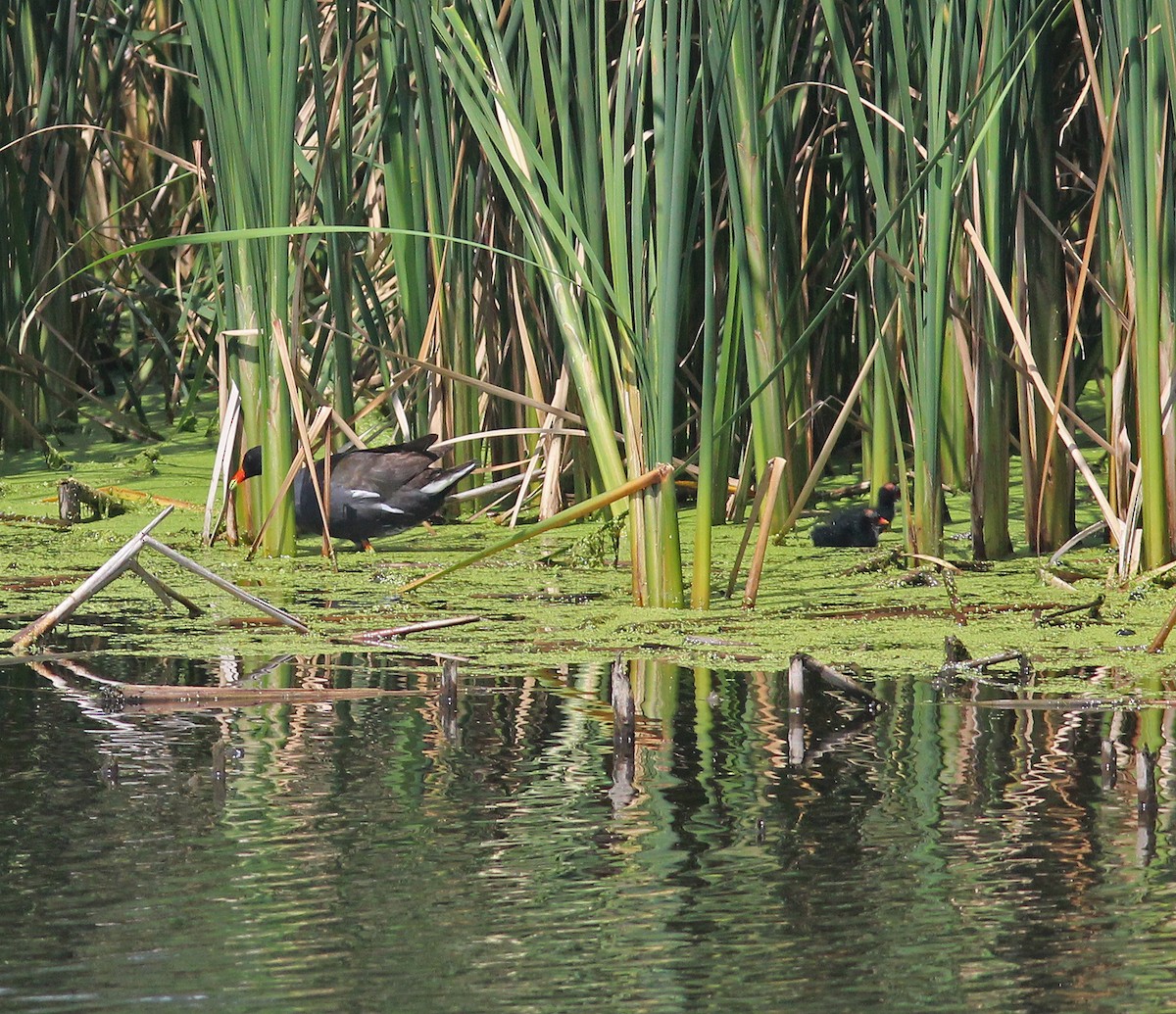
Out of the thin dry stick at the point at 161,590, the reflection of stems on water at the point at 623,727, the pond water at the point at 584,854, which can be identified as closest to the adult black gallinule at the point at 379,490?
the thin dry stick at the point at 161,590

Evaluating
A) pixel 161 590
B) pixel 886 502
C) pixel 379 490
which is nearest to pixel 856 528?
pixel 886 502

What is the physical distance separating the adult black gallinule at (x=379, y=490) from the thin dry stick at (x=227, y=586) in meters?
1.06

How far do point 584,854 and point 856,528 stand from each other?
2596mm

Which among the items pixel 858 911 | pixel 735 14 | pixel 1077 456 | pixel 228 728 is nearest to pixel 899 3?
pixel 735 14

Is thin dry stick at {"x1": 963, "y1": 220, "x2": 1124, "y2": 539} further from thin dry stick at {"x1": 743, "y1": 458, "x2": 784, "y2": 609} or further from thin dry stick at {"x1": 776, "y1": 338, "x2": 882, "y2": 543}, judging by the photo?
thin dry stick at {"x1": 743, "y1": 458, "x2": 784, "y2": 609}

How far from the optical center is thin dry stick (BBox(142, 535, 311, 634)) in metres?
3.35

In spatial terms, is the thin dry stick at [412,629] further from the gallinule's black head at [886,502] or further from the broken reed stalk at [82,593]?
the gallinule's black head at [886,502]

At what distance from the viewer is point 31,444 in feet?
21.1

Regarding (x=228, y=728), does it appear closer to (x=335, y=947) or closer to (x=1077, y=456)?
(x=335, y=947)

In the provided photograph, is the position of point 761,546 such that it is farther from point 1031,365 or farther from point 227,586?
point 227,586

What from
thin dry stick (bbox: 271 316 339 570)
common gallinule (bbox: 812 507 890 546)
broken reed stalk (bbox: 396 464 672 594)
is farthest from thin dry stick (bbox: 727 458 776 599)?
thin dry stick (bbox: 271 316 339 570)

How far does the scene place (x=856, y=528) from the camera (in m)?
4.65

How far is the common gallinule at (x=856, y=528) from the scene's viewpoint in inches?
183

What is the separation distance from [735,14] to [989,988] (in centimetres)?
212
